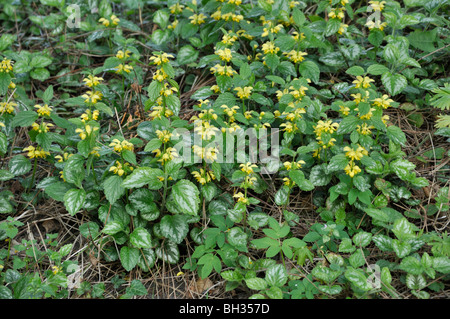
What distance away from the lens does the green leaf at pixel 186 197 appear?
2.48m

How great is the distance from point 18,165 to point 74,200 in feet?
2.24

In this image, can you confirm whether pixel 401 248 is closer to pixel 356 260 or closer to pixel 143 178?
pixel 356 260

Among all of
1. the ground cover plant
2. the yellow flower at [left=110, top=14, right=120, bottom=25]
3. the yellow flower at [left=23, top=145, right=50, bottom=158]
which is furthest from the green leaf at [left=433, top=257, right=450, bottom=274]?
the yellow flower at [left=110, top=14, right=120, bottom=25]

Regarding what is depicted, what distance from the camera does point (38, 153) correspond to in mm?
2949

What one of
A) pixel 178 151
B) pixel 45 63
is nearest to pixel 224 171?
pixel 178 151

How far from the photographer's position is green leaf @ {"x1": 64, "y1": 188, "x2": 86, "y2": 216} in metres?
2.59

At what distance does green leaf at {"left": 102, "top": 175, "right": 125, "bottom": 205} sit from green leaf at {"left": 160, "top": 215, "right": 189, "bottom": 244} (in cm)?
35

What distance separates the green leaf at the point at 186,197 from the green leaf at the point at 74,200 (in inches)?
24.0

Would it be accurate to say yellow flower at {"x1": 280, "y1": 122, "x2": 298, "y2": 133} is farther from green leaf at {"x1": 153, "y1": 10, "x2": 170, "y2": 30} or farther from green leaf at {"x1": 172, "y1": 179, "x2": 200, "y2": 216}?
green leaf at {"x1": 153, "y1": 10, "x2": 170, "y2": 30}

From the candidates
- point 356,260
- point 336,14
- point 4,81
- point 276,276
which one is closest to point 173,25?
point 336,14

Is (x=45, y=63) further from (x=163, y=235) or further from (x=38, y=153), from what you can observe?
(x=163, y=235)

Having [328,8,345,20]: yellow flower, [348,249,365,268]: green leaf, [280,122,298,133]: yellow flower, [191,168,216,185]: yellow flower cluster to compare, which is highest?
[328,8,345,20]: yellow flower

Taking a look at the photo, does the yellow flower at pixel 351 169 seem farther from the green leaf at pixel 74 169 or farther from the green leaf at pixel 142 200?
the green leaf at pixel 74 169
